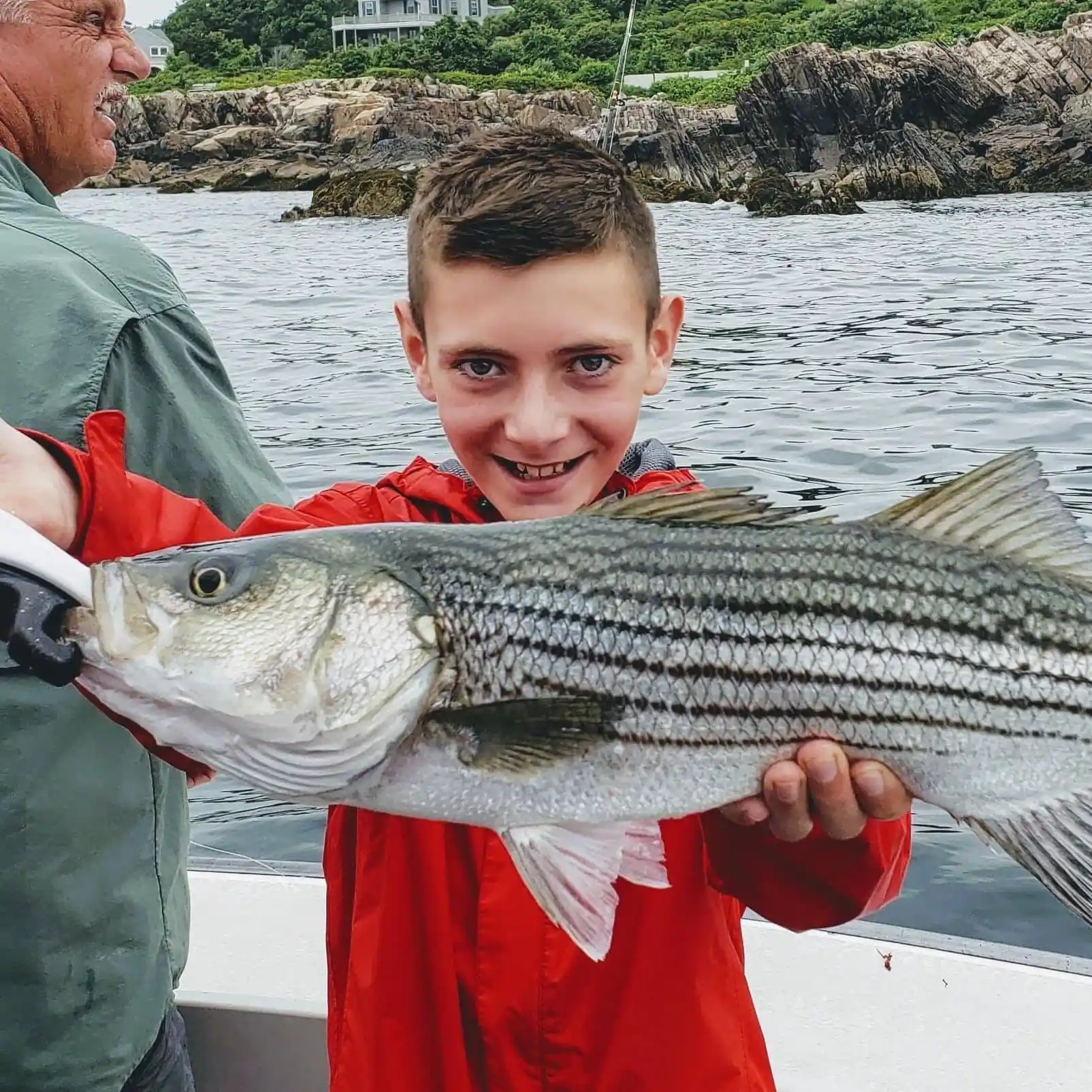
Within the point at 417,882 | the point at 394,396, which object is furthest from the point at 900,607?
the point at 394,396

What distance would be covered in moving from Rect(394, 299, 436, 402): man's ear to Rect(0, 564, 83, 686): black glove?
1287 mm

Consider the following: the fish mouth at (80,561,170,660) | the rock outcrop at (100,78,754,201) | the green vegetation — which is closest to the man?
the fish mouth at (80,561,170,660)

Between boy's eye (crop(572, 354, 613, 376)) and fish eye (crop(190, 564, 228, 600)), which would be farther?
boy's eye (crop(572, 354, 613, 376))

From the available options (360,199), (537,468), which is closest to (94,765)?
(537,468)

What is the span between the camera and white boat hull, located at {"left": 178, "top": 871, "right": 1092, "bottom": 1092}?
3.44 meters

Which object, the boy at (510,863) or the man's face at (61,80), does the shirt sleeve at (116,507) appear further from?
the man's face at (61,80)

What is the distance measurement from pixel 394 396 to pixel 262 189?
5164 centimetres

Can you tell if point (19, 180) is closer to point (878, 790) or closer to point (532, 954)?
point (532, 954)

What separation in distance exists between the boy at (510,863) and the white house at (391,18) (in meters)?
129

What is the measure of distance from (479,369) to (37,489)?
1.05 meters

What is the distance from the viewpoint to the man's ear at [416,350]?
328 centimetres

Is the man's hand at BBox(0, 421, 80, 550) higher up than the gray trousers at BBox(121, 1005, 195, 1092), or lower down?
higher up

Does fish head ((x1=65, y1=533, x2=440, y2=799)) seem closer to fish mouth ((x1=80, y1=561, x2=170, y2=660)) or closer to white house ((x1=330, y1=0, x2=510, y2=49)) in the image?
fish mouth ((x1=80, y1=561, x2=170, y2=660))

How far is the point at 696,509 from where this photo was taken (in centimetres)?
250
